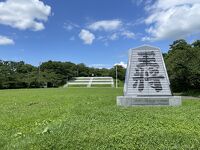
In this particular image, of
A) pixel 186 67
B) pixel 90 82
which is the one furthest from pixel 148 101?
pixel 90 82

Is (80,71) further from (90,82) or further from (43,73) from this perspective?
(43,73)

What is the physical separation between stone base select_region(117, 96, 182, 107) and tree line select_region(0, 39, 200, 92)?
783 inches

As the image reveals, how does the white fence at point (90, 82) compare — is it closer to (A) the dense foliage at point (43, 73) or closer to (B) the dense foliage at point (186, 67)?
(A) the dense foliage at point (43, 73)

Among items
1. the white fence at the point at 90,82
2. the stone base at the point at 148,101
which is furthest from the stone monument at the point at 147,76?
the white fence at the point at 90,82

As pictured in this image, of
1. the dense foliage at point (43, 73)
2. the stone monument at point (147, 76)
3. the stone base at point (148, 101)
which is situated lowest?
the stone base at point (148, 101)

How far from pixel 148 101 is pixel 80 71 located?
415 feet

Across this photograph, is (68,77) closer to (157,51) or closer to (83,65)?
(83,65)

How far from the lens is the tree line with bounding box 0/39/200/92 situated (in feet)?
130

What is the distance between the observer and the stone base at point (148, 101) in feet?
53.8

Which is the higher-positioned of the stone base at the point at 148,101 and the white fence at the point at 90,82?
the white fence at the point at 90,82

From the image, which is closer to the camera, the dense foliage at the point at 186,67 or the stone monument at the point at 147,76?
the stone monument at the point at 147,76

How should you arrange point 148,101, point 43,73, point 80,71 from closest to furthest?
1. point 148,101
2. point 43,73
3. point 80,71

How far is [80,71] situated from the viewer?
468ft

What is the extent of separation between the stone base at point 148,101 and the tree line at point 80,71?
19.9 metres
